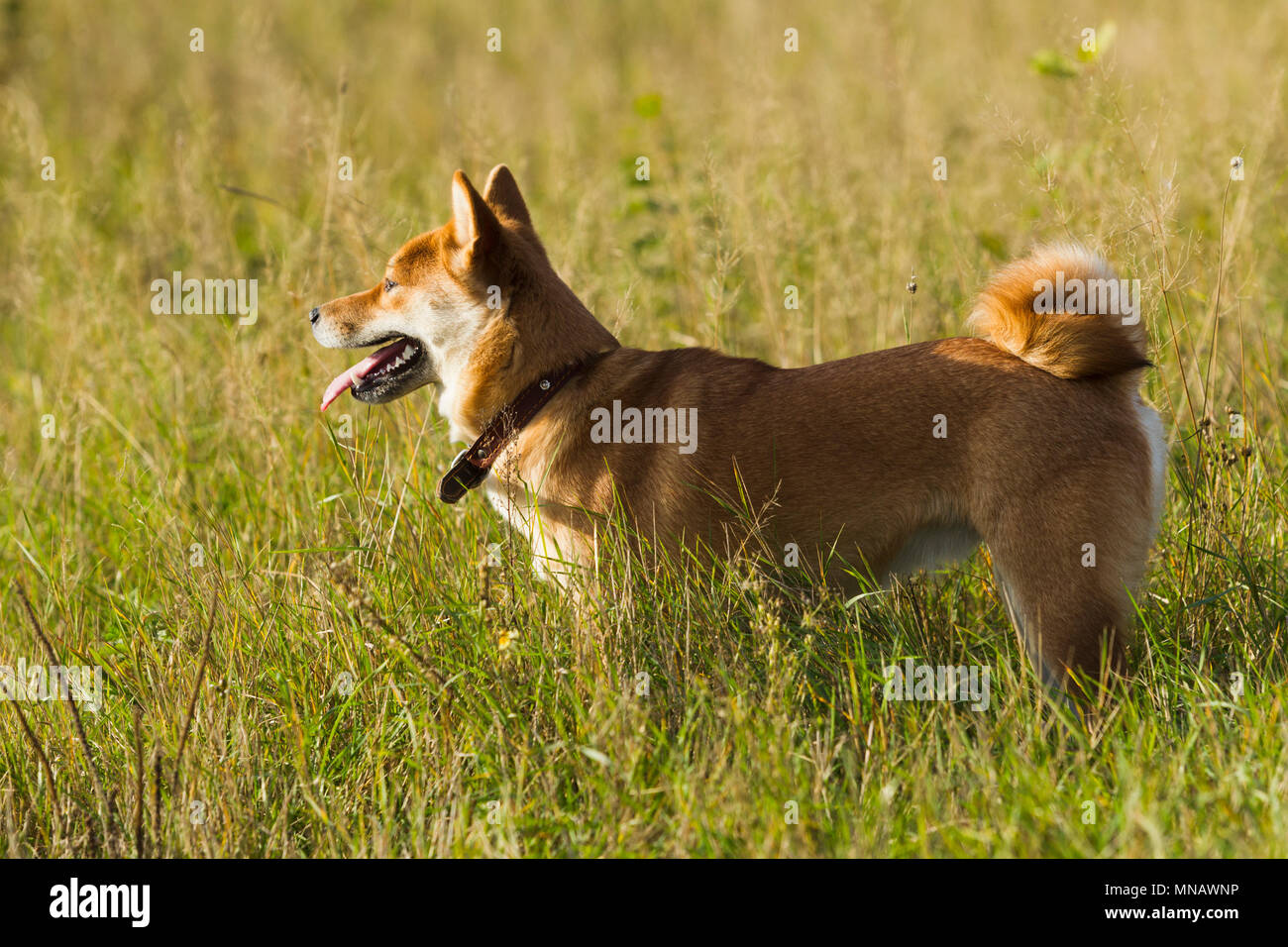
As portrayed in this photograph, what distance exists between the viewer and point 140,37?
34.4ft

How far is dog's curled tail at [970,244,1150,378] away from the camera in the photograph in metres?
3.14

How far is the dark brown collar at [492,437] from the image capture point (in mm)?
3480

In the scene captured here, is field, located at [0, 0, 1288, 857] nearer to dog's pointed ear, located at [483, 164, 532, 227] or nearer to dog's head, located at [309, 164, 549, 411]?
dog's head, located at [309, 164, 549, 411]

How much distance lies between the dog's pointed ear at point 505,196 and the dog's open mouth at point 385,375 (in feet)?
1.96

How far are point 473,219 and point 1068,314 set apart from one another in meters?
1.73

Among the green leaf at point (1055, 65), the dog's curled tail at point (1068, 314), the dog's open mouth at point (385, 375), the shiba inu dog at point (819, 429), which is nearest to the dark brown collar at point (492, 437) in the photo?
the shiba inu dog at point (819, 429)

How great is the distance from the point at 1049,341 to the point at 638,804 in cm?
169

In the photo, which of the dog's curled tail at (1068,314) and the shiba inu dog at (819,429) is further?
the dog's curled tail at (1068,314)

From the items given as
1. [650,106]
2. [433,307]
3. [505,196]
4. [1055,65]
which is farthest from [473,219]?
[650,106]

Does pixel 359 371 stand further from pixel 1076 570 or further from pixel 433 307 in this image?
pixel 1076 570

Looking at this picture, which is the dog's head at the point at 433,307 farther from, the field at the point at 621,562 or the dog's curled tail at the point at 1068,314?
the dog's curled tail at the point at 1068,314

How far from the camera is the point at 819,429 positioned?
10.8 feet

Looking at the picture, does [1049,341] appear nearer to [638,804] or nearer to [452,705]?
[638,804]

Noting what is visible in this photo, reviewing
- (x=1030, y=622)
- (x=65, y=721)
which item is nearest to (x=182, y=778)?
(x=65, y=721)
